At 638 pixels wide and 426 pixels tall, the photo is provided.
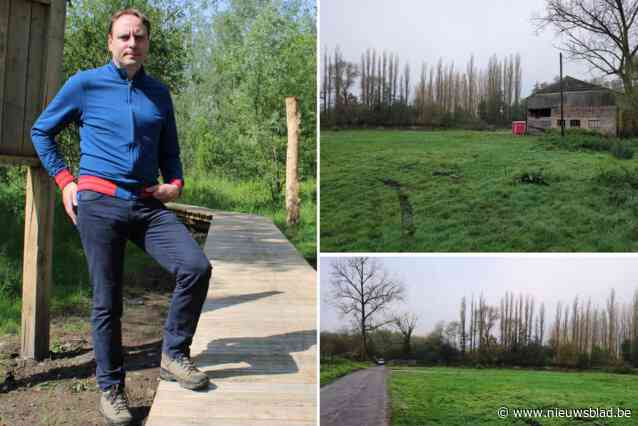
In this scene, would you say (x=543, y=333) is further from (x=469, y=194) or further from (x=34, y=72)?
(x=34, y=72)

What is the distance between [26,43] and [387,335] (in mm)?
2572

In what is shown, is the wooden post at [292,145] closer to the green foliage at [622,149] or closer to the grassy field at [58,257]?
the grassy field at [58,257]

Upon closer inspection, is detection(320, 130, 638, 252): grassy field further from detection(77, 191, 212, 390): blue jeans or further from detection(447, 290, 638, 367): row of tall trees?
detection(77, 191, 212, 390): blue jeans

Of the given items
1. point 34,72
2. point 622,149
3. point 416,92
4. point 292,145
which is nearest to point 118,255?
point 416,92

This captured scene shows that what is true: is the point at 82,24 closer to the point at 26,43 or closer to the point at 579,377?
the point at 26,43

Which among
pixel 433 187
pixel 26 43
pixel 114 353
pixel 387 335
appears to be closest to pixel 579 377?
pixel 387 335

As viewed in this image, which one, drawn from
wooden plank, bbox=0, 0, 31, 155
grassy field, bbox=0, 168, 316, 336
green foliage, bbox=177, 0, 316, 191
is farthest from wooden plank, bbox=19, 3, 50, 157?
green foliage, bbox=177, 0, 316, 191

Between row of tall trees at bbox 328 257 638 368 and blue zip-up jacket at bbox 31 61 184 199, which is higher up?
blue zip-up jacket at bbox 31 61 184 199

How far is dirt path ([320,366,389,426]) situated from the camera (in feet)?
7.49

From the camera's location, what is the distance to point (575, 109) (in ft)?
9.14

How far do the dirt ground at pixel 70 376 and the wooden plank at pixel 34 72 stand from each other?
1.20 meters

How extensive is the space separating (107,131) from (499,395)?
5.71ft

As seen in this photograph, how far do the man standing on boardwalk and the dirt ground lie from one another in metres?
0.65

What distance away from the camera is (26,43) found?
3.70m
